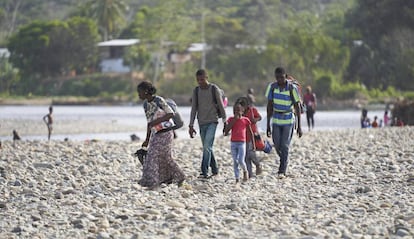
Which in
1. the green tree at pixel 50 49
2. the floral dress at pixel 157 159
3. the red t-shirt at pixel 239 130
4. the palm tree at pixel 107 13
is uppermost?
the palm tree at pixel 107 13

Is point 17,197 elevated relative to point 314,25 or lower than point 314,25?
lower

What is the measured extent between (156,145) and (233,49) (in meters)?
64.3

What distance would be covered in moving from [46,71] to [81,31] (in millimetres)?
4011

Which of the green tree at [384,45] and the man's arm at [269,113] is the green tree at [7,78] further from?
the man's arm at [269,113]

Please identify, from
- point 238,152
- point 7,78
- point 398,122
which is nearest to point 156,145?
point 238,152

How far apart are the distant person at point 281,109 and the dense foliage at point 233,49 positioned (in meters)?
47.8

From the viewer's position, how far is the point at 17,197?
11680 millimetres

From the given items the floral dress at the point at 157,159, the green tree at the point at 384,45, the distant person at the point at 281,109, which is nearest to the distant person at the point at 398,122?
the distant person at the point at 281,109

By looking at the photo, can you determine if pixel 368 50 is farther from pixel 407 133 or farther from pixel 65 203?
pixel 65 203

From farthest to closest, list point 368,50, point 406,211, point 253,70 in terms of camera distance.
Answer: point 253,70 → point 368,50 → point 406,211

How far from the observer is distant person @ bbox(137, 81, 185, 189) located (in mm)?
11422

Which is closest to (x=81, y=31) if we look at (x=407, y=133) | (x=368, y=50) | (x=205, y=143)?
(x=368, y=50)

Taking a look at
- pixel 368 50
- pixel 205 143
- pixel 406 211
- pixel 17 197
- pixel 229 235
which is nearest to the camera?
pixel 229 235

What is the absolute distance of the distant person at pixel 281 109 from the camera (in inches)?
503
